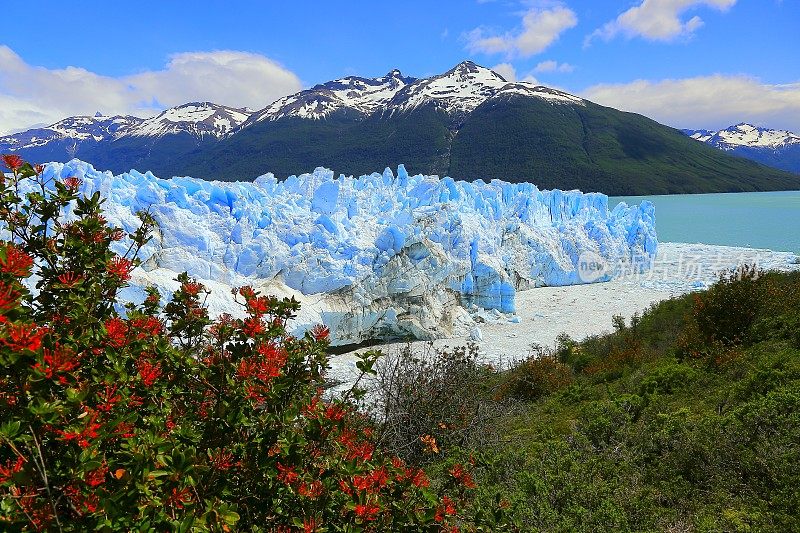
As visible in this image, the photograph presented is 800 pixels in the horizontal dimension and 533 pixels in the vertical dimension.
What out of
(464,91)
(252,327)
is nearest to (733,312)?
(252,327)

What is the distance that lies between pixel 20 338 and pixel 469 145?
124196mm

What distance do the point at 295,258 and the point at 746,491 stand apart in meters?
13.2

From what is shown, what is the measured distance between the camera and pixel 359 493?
1751 mm

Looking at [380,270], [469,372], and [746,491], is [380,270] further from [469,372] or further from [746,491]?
[746,491]

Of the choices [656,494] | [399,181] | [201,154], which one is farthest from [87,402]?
[201,154]

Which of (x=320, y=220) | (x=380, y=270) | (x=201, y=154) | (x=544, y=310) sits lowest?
(x=544, y=310)

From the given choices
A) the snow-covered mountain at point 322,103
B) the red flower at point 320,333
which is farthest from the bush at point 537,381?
the snow-covered mountain at point 322,103

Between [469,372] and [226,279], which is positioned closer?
[469,372]

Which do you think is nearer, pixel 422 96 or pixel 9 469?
pixel 9 469

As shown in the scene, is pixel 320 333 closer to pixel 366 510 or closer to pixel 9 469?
pixel 366 510

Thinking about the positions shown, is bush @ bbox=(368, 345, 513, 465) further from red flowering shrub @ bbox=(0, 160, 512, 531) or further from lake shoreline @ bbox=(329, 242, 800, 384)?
red flowering shrub @ bbox=(0, 160, 512, 531)

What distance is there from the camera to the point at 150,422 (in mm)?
1515

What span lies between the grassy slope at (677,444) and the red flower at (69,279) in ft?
7.92

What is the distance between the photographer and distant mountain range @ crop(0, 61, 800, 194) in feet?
335
